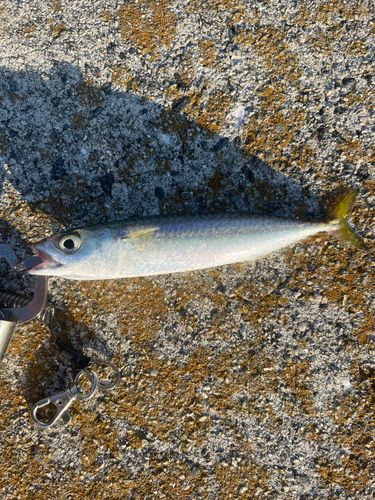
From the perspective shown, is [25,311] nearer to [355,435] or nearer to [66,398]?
[66,398]

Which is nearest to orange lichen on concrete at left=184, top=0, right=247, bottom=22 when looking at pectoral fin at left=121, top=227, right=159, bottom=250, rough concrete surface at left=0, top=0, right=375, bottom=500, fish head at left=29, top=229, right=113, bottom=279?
rough concrete surface at left=0, top=0, right=375, bottom=500

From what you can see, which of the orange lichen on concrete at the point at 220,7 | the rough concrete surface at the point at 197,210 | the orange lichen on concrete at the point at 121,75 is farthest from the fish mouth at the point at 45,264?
the orange lichen on concrete at the point at 220,7

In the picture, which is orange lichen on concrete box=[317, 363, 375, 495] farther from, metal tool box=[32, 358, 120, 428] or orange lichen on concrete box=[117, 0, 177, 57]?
orange lichen on concrete box=[117, 0, 177, 57]

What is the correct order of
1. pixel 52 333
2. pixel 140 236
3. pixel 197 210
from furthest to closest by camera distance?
1. pixel 197 210
2. pixel 52 333
3. pixel 140 236

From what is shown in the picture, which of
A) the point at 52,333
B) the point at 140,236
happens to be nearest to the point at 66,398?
the point at 52,333

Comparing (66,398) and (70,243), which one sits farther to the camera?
(66,398)
